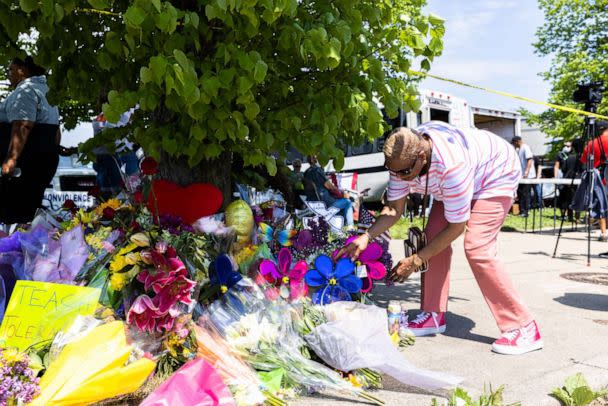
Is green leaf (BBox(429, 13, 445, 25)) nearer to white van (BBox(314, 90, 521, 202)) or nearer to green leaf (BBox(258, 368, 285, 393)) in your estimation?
green leaf (BBox(258, 368, 285, 393))

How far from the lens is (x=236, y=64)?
303 centimetres

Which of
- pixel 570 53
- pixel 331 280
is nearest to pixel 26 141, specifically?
pixel 331 280

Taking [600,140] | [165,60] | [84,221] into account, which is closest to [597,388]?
[165,60]

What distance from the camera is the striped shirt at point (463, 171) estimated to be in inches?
132

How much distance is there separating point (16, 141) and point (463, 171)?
3.29 metres

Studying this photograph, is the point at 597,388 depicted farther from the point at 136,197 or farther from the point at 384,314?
the point at 136,197

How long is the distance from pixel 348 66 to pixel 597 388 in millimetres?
2244

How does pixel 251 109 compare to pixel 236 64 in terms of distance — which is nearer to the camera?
pixel 236 64

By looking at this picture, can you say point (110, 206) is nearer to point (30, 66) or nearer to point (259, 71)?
point (259, 71)

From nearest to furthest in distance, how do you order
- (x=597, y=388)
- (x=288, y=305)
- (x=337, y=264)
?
(x=597, y=388), (x=288, y=305), (x=337, y=264)

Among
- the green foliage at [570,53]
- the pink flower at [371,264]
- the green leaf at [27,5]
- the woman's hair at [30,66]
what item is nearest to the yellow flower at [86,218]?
the green leaf at [27,5]

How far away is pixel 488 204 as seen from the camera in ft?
12.1

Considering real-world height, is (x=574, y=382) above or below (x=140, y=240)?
below

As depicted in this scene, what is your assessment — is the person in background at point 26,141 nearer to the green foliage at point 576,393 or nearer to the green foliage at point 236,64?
the green foliage at point 236,64
